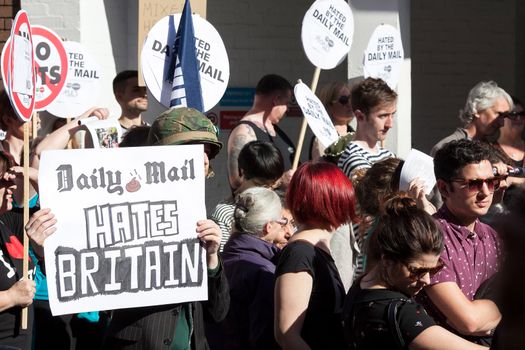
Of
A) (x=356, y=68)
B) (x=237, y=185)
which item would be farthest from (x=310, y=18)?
(x=237, y=185)

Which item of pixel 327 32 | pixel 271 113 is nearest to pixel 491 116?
pixel 327 32

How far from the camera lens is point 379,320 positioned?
10.7 feet

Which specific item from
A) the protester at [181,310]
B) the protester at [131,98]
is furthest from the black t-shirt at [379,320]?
the protester at [131,98]

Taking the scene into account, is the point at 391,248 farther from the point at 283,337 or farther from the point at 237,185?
the point at 237,185

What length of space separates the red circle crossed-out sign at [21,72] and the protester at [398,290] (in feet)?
6.12

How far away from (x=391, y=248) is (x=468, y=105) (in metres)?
4.06

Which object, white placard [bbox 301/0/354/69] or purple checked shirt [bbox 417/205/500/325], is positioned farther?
white placard [bbox 301/0/354/69]

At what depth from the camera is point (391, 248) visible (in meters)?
3.40

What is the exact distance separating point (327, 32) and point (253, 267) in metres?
3.64

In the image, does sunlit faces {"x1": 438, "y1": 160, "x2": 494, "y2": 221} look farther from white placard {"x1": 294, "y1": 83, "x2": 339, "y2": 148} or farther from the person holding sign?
white placard {"x1": 294, "y1": 83, "x2": 339, "y2": 148}

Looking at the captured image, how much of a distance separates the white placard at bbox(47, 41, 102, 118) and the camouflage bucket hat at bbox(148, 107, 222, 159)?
12.7 ft

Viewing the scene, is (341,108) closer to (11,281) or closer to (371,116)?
(371,116)

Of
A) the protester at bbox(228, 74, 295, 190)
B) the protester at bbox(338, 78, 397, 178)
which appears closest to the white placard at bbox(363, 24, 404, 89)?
the protester at bbox(228, 74, 295, 190)

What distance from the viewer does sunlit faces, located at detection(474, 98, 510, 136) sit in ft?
23.8
